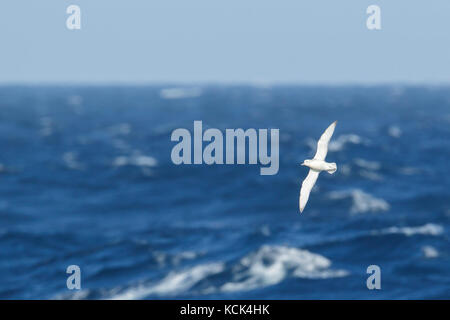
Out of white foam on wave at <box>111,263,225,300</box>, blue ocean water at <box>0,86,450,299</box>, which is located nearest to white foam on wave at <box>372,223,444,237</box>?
blue ocean water at <box>0,86,450,299</box>

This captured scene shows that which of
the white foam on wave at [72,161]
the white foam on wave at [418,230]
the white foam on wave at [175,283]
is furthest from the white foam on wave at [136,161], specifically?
the white foam on wave at [175,283]

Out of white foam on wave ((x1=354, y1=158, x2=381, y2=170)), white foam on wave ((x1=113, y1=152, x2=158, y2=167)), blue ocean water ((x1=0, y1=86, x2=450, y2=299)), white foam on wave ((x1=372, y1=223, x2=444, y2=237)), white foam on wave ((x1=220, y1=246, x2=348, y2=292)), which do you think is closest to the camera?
white foam on wave ((x1=220, y1=246, x2=348, y2=292))

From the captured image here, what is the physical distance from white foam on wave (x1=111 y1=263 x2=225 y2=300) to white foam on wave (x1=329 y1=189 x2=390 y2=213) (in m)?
14.7

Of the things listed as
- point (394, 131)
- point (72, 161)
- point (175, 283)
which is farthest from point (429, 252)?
point (394, 131)

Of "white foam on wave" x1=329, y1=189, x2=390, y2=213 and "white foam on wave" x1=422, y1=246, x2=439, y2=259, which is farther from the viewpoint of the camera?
"white foam on wave" x1=329, y1=189, x2=390, y2=213

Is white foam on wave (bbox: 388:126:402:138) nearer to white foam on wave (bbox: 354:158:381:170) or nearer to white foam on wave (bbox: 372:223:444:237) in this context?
white foam on wave (bbox: 354:158:381:170)

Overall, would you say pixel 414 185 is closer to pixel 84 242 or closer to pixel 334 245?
pixel 334 245

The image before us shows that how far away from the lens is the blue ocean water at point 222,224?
36094 mm

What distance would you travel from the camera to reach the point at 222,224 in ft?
157

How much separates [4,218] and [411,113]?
101m

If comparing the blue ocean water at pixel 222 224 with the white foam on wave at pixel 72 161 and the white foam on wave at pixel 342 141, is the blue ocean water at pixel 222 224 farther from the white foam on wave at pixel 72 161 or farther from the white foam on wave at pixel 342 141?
the white foam on wave at pixel 72 161

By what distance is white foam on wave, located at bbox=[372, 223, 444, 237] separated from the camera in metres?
42.8
